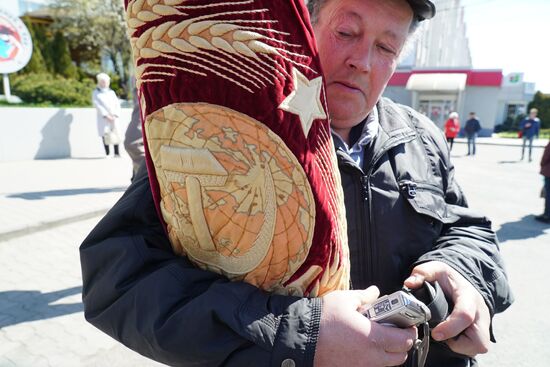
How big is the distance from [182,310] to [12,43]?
12553mm

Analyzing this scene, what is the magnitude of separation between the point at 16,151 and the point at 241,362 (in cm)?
1031

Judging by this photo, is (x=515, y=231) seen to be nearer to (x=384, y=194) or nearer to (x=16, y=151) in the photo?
(x=384, y=194)

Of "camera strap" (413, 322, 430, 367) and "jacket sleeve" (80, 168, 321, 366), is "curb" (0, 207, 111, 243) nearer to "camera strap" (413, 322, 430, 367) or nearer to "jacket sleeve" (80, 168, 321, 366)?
"jacket sleeve" (80, 168, 321, 366)

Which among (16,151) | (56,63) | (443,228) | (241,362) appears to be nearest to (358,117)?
(443,228)

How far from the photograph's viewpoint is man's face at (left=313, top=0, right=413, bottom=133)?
1045mm

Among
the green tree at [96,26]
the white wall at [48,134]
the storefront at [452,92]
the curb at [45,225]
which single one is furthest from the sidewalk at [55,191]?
the storefront at [452,92]

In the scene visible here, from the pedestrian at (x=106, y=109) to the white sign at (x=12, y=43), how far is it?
2956 mm

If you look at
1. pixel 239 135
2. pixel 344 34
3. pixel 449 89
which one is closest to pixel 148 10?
pixel 239 135

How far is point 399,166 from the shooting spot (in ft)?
4.19

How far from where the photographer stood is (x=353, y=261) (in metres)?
1.18

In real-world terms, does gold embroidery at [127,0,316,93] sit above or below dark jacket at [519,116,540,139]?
above

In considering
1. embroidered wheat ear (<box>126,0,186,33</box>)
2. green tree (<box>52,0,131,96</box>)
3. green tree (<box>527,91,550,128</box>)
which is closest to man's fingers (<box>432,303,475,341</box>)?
embroidered wheat ear (<box>126,0,186,33</box>)

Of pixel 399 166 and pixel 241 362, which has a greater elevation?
pixel 399 166

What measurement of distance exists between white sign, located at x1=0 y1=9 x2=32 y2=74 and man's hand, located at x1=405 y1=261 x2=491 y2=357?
12.5 m
